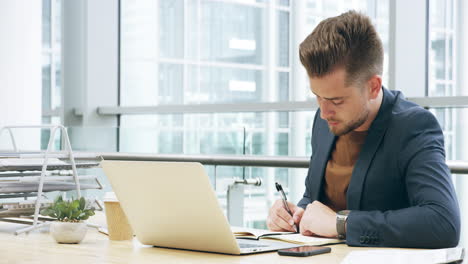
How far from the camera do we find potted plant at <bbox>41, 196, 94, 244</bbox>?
1.92 meters

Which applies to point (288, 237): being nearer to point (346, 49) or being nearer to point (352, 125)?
point (352, 125)

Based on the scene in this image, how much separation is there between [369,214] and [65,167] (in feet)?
3.08

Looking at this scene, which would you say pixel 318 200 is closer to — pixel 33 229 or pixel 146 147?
pixel 33 229

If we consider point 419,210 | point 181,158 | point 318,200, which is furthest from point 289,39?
point 419,210

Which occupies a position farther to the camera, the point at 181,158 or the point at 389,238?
the point at 181,158

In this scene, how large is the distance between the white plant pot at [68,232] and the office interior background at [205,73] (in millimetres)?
1514

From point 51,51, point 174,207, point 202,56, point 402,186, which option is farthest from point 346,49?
point 51,51

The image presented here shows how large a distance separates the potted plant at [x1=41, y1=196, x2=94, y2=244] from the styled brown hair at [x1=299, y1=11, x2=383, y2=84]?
696 mm

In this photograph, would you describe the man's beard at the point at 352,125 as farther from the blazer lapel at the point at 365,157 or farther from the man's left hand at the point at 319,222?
the man's left hand at the point at 319,222

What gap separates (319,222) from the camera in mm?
1934

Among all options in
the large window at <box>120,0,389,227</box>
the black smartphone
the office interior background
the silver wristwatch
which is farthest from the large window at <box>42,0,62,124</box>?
the black smartphone

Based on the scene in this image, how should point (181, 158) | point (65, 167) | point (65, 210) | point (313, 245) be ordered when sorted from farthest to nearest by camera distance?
point (181, 158) < point (65, 167) < point (65, 210) < point (313, 245)

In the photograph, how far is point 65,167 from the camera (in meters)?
2.29

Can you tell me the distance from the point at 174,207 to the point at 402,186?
659 millimetres
